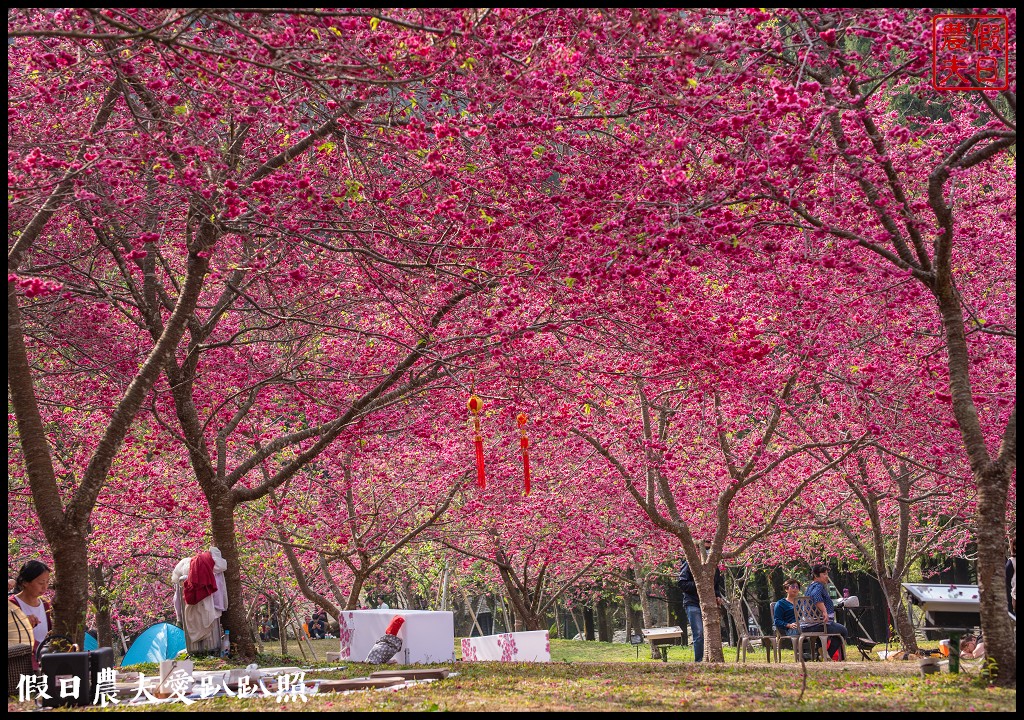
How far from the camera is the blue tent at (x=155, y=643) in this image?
50.2ft

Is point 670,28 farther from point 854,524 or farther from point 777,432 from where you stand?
point 854,524

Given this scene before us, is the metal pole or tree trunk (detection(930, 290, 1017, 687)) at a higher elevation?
tree trunk (detection(930, 290, 1017, 687))

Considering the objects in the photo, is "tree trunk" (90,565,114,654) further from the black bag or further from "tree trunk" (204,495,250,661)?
the black bag

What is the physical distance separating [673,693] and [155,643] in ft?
37.9

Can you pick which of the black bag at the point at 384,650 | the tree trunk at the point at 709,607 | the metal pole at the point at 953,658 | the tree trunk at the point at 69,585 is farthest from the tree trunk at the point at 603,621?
the tree trunk at the point at 69,585

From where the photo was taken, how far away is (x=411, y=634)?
11.1 m

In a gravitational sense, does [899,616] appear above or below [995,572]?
below

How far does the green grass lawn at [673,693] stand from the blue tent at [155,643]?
7.64 metres

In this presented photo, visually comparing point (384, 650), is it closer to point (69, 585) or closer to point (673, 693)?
point (69, 585)

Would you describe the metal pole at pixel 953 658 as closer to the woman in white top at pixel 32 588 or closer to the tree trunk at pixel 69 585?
the tree trunk at pixel 69 585

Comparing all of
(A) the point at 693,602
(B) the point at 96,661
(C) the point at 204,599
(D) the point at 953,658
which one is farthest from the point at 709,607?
(B) the point at 96,661

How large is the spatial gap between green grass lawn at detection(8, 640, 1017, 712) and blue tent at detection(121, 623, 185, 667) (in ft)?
25.1

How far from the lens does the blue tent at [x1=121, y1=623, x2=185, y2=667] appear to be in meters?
15.3

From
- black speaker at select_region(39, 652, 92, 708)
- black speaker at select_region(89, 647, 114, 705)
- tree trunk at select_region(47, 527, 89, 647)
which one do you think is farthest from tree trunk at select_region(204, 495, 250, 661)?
black speaker at select_region(39, 652, 92, 708)
